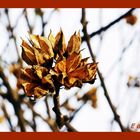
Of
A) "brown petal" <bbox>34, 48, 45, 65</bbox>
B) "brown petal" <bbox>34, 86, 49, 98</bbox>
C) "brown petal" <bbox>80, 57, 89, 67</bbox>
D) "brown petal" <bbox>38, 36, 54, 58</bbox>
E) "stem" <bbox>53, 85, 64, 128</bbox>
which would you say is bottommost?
"stem" <bbox>53, 85, 64, 128</bbox>

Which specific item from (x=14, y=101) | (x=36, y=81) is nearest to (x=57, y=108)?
(x=36, y=81)

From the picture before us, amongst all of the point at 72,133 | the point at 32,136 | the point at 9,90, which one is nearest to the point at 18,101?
the point at 9,90

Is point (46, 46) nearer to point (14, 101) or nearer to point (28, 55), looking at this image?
point (28, 55)

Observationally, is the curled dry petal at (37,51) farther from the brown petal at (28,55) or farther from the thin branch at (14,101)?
the thin branch at (14,101)

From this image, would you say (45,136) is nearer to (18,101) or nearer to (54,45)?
(18,101)

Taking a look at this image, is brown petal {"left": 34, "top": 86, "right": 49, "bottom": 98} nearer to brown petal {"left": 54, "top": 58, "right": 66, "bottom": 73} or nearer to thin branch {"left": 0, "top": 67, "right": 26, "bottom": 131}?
brown petal {"left": 54, "top": 58, "right": 66, "bottom": 73}

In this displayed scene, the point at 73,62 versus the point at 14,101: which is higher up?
the point at 73,62

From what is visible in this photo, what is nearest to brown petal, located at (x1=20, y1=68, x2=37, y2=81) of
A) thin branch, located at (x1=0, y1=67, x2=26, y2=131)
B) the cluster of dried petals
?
the cluster of dried petals

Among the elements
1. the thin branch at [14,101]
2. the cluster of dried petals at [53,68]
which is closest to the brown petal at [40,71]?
the cluster of dried petals at [53,68]
